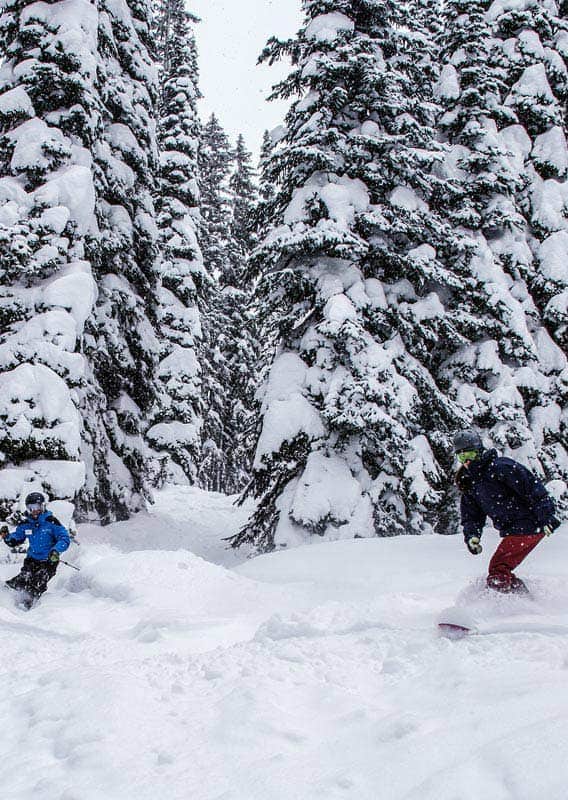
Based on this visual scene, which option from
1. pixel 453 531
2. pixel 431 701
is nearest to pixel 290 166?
pixel 453 531

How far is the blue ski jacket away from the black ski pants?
0.10 meters

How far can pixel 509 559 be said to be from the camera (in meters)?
6.39

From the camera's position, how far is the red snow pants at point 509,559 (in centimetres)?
634

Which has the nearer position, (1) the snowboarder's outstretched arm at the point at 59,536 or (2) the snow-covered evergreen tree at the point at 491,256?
(1) the snowboarder's outstretched arm at the point at 59,536

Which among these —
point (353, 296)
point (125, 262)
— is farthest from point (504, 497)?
point (125, 262)

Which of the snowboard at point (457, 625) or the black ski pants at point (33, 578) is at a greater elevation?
the snowboard at point (457, 625)

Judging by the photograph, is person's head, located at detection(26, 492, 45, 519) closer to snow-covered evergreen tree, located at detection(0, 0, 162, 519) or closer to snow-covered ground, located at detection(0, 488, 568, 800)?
snow-covered ground, located at detection(0, 488, 568, 800)

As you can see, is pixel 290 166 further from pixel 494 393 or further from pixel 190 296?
pixel 190 296

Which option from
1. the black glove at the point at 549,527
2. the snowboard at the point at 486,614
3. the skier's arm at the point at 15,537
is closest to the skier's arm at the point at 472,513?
the snowboard at the point at 486,614

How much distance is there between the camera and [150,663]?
5.24 metres

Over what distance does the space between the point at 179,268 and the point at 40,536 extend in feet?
51.7

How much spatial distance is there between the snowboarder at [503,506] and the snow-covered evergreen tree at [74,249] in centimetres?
711

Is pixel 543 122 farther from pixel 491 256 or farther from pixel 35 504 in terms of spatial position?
pixel 35 504

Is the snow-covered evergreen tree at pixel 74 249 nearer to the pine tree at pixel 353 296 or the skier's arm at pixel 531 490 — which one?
the pine tree at pixel 353 296
